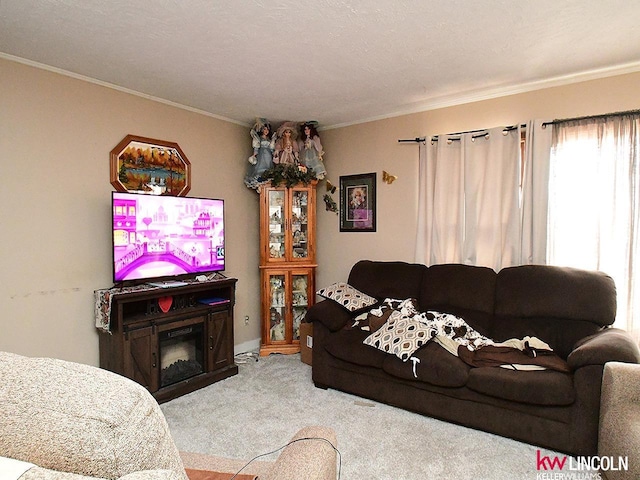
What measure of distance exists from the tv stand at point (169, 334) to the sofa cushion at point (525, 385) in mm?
2211

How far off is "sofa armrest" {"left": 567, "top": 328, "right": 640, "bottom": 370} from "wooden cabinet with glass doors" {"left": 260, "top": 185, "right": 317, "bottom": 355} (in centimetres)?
265

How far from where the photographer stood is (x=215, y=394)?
3242mm

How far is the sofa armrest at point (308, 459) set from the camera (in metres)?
1.08

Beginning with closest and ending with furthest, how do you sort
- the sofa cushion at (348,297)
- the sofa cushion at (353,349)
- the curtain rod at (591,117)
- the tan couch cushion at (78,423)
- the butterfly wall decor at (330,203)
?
1. the tan couch cushion at (78,423)
2. the curtain rod at (591,117)
3. the sofa cushion at (353,349)
4. the sofa cushion at (348,297)
5. the butterfly wall decor at (330,203)

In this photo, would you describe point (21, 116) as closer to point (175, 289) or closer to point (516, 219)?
point (175, 289)

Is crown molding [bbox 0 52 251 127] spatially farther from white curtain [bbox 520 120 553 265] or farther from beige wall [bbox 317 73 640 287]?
white curtain [bbox 520 120 553 265]

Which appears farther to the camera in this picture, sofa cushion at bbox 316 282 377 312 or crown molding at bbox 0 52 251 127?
sofa cushion at bbox 316 282 377 312

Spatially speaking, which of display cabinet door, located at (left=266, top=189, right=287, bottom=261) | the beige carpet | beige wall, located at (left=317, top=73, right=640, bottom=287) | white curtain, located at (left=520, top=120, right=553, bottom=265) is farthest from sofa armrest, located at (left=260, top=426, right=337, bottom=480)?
display cabinet door, located at (left=266, top=189, right=287, bottom=261)

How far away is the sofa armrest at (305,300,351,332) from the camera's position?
10.9 ft

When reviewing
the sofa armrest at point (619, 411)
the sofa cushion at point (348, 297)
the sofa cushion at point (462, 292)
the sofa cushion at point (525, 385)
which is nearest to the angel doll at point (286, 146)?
the sofa cushion at point (348, 297)

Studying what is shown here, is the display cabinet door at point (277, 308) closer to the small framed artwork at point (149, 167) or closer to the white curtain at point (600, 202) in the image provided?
the small framed artwork at point (149, 167)

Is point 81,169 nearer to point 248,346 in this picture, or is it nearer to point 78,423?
point 248,346

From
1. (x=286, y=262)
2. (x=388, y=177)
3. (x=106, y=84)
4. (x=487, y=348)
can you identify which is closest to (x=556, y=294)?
(x=487, y=348)

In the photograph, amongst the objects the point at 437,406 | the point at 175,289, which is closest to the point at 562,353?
the point at 437,406
